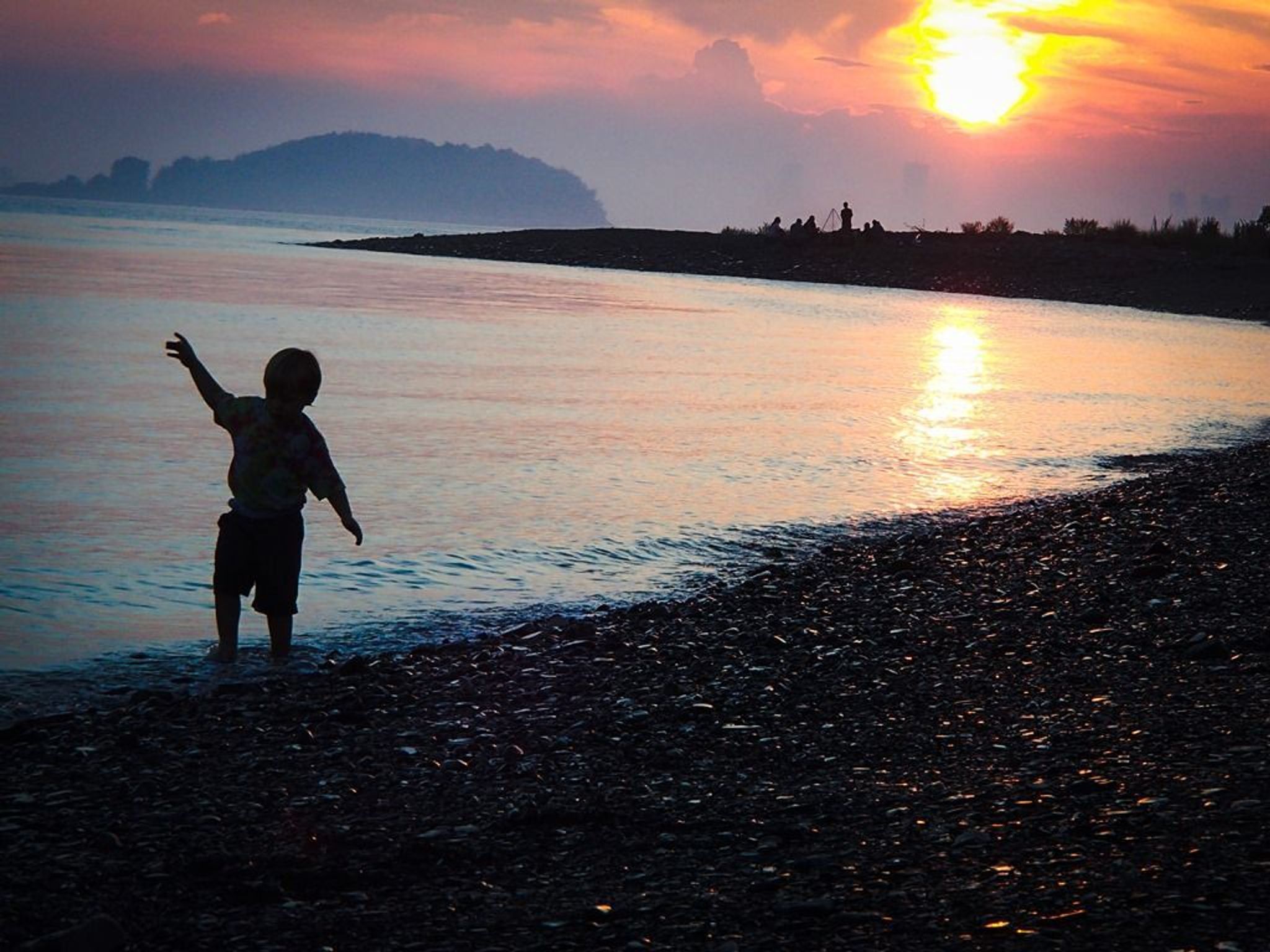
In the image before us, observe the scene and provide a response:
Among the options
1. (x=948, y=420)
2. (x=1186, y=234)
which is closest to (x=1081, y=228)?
(x=1186, y=234)

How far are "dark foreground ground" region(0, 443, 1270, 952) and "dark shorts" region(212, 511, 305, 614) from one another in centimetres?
58

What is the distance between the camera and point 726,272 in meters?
61.4

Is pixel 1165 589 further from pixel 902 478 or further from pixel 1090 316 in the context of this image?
pixel 1090 316

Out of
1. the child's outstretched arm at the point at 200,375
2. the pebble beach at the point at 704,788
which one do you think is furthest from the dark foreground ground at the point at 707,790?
the child's outstretched arm at the point at 200,375

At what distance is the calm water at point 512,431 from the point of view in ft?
30.2

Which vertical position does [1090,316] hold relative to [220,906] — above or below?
above

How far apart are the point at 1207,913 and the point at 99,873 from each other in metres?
3.42

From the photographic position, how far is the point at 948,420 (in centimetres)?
1870

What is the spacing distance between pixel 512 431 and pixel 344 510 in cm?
831

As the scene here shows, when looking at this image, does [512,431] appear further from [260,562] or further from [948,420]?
[260,562]

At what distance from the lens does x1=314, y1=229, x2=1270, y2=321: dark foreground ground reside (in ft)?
169

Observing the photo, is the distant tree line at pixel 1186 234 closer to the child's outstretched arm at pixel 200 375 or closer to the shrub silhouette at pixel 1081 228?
the shrub silhouette at pixel 1081 228

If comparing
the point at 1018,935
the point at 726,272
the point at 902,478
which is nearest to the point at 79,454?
the point at 902,478

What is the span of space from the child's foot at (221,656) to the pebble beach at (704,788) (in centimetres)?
43
